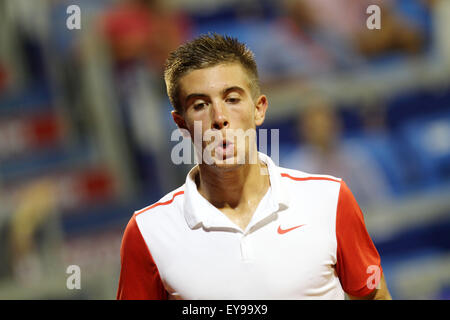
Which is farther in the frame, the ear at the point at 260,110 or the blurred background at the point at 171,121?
the blurred background at the point at 171,121

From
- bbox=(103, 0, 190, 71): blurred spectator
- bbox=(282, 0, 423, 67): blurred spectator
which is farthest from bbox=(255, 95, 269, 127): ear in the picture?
bbox=(282, 0, 423, 67): blurred spectator

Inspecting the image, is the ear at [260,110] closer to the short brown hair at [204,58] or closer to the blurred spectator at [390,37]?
the short brown hair at [204,58]

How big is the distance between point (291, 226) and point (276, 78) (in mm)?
3075

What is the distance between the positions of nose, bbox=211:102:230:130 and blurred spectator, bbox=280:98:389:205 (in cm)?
265

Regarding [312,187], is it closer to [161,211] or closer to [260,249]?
[260,249]

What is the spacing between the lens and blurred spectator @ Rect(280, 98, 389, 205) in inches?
168

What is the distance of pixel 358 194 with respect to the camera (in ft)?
14.0

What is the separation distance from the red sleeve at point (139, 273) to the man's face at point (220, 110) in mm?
349

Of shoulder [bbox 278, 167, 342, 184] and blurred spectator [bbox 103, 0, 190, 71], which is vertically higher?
blurred spectator [bbox 103, 0, 190, 71]

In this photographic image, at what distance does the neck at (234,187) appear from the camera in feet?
5.67

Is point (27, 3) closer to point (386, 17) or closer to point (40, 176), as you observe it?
point (40, 176)

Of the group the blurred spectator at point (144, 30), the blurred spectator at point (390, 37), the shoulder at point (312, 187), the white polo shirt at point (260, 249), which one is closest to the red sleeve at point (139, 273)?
the white polo shirt at point (260, 249)

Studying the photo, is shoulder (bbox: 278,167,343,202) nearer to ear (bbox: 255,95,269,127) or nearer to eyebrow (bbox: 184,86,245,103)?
ear (bbox: 255,95,269,127)

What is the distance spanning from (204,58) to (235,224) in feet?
1.65
